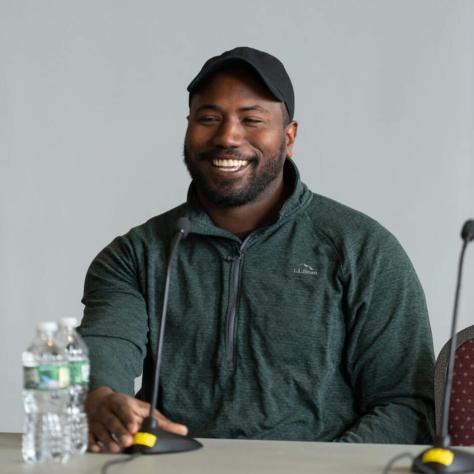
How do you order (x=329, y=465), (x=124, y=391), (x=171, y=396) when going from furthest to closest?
(x=171, y=396)
(x=124, y=391)
(x=329, y=465)

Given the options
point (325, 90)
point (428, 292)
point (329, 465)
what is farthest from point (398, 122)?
point (329, 465)

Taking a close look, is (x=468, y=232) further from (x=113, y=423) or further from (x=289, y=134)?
(x=289, y=134)

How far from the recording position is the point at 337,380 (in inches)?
100

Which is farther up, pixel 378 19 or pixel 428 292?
pixel 378 19

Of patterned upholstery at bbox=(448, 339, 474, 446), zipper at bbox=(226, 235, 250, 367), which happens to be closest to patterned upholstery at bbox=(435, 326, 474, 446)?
patterned upholstery at bbox=(448, 339, 474, 446)

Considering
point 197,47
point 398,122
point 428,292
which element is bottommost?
point 428,292

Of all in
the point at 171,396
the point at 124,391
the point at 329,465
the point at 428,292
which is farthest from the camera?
the point at 428,292

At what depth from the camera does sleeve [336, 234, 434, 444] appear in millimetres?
2375

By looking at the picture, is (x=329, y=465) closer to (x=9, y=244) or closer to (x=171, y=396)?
(x=171, y=396)

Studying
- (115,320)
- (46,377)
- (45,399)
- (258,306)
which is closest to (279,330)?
(258,306)

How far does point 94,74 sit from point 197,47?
422mm

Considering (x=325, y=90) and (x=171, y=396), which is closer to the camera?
(x=171, y=396)

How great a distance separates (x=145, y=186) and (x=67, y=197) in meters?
0.31

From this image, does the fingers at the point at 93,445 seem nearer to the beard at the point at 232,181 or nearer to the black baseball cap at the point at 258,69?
the beard at the point at 232,181
